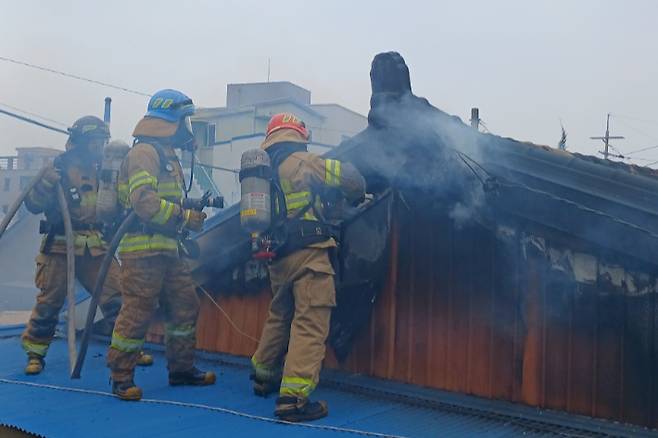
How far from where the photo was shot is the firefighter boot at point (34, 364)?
5.32 meters

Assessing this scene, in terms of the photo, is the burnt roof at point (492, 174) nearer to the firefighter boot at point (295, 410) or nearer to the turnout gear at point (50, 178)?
the firefighter boot at point (295, 410)

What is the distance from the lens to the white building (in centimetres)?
2908

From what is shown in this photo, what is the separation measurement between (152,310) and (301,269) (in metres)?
1.23

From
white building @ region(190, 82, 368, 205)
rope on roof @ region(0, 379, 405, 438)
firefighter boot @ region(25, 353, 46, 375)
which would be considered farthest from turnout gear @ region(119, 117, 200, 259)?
white building @ region(190, 82, 368, 205)

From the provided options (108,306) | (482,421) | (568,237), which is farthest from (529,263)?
(108,306)

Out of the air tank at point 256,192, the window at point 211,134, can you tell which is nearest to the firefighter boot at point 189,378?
the air tank at point 256,192

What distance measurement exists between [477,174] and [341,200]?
967 millimetres

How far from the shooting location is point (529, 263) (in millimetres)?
3908

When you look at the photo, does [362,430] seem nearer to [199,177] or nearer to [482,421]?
[482,421]

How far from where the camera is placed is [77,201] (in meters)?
5.76

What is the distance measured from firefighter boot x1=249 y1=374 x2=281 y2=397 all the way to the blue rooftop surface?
50 millimetres

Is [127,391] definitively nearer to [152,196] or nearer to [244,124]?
[152,196]

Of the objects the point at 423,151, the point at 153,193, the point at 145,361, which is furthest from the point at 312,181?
the point at 145,361

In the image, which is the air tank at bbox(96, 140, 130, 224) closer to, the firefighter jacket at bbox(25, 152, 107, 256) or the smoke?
the firefighter jacket at bbox(25, 152, 107, 256)
